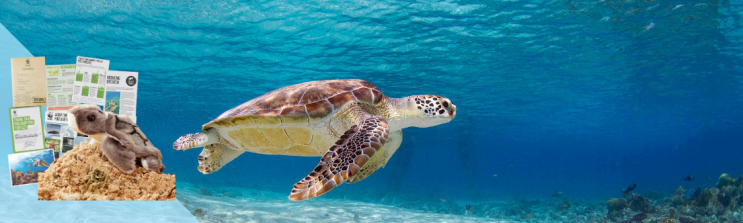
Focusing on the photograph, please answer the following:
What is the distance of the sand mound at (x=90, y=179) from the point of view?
2.41m

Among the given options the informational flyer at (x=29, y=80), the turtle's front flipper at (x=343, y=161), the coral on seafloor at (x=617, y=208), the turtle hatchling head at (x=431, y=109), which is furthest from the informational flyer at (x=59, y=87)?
the coral on seafloor at (x=617, y=208)

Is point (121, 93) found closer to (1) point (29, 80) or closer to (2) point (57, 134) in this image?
(2) point (57, 134)

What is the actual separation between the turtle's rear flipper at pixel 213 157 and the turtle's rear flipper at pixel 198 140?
8.9 inches

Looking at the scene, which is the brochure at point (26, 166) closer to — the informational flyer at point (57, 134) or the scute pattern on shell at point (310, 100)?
the informational flyer at point (57, 134)

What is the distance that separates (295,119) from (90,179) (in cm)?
155

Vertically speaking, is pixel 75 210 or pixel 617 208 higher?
pixel 75 210

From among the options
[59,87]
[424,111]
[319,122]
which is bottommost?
[319,122]

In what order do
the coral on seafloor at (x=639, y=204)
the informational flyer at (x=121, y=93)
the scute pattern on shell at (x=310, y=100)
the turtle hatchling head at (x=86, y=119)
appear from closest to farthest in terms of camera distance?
the turtle hatchling head at (x=86, y=119)
the scute pattern on shell at (x=310, y=100)
the informational flyer at (x=121, y=93)
the coral on seafloor at (x=639, y=204)

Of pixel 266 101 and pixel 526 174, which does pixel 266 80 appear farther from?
pixel 526 174

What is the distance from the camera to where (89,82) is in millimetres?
2980

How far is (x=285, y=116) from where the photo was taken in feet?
8.41

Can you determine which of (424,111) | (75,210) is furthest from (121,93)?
(424,111)

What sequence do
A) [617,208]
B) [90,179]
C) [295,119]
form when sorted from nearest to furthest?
1. [90,179]
2. [295,119]
3. [617,208]

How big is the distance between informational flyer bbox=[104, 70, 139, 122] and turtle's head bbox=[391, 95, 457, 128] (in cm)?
247
